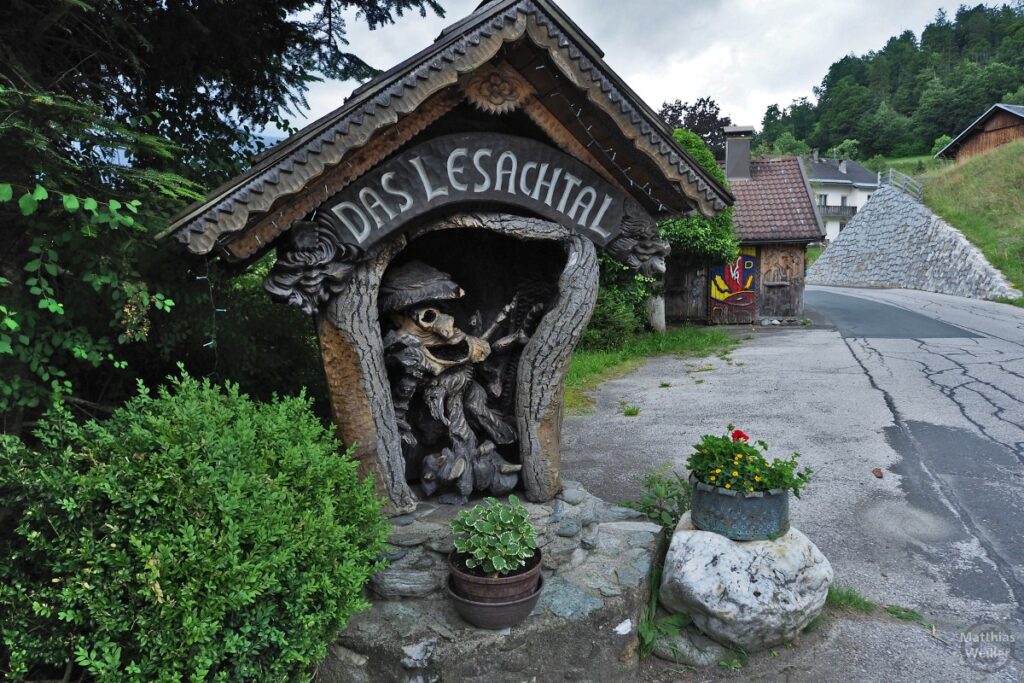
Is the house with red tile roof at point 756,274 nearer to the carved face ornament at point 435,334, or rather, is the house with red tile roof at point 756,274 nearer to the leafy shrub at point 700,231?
the leafy shrub at point 700,231

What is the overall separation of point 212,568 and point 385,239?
2.00 metres

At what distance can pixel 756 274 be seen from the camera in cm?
1988

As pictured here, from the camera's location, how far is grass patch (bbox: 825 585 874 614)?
4.12 meters

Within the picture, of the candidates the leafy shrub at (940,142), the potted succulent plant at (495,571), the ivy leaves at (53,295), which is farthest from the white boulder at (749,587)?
the leafy shrub at (940,142)

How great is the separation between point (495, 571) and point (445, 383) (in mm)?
1449

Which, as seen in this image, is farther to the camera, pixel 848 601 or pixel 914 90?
pixel 914 90

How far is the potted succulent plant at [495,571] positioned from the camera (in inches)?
127

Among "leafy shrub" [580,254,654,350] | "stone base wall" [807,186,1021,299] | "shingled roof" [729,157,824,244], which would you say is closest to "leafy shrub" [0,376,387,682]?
"leafy shrub" [580,254,654,350]

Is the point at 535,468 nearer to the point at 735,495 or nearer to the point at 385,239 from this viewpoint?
the point at 735,495

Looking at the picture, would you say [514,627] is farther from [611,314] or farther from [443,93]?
[611,314]

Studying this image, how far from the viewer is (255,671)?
2451mm

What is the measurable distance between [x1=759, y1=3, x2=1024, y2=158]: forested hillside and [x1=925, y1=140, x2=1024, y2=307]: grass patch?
22.6 m

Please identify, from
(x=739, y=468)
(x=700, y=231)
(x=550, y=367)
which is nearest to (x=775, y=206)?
(x=700, y=231)

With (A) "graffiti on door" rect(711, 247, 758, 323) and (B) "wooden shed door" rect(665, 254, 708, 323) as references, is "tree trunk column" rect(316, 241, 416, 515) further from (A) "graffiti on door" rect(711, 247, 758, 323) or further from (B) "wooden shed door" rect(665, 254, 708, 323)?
(A) "graffiti on door" rect(711, 247, 758, 323)
